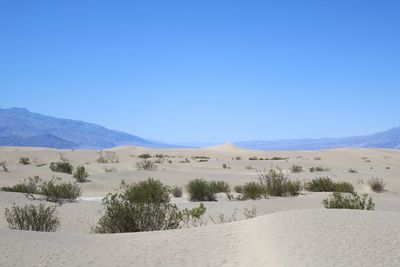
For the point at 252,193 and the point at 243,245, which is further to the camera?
the point at 252,193

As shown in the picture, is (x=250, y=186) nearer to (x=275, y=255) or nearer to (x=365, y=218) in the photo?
(x=365, y=218)

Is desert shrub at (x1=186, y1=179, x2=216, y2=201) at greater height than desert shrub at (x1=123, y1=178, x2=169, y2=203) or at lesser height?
lesser

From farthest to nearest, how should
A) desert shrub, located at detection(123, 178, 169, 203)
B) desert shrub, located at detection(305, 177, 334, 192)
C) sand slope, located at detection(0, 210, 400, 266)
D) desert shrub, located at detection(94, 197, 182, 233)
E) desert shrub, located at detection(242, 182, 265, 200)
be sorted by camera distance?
desert shrub, located at detection(305, 177, 334, 192), desert shrub, located at detection(242, 182, 265, 200), desert shrub, located at detection(123, 178, 169, 203), desert shrub, located at detection(94, 197, 182, 233), sand slope, located at detection(0, 210, 400, 266)

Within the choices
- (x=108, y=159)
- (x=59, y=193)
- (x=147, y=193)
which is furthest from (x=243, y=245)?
(x=108, y=159)

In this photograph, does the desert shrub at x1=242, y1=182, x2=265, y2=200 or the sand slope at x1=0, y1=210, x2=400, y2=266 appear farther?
the desert shrub at x1=242, y1=182, x2=265, y2=200

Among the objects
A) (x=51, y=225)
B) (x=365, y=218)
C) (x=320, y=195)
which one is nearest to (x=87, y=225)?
(x=51, y=225)

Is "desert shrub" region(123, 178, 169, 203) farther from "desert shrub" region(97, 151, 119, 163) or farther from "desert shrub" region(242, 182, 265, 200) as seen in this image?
"desert shrub" region(97, 151, 119, 163)

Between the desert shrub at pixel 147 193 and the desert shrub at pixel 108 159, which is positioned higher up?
the desert shrub at pixel 108 159

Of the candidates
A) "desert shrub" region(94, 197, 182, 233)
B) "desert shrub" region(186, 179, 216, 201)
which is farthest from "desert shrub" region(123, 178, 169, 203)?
"desert shrub" region(94, 197, 182, 233)

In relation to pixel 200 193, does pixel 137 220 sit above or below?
above

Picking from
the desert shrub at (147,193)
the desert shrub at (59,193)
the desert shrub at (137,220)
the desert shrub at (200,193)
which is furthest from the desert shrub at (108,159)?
the desert shrub at (137,220)

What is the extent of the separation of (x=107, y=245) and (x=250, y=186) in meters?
9.98

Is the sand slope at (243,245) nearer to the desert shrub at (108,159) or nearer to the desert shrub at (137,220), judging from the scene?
the desert shrub at (137,220)

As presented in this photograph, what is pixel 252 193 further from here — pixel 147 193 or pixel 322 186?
pixel 322 186
